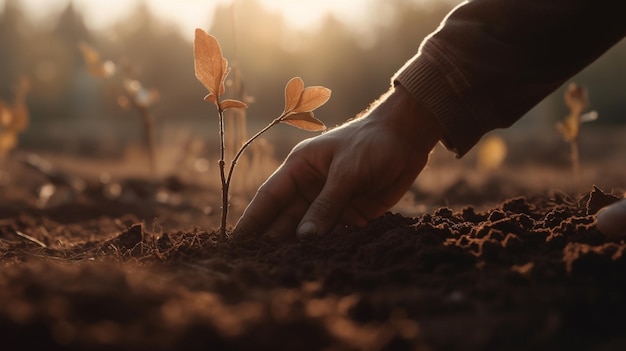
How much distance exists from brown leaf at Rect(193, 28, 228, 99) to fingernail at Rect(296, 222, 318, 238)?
0.51 metres

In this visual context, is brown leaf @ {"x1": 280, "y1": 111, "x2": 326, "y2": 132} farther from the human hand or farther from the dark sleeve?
the dark sleeve

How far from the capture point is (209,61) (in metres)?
1.95

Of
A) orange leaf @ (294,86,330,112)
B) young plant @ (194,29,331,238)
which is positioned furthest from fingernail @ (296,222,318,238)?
orange leaf @ (294,86,330,112)

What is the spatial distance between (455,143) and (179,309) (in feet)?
4.95

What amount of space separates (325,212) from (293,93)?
16.3 inches

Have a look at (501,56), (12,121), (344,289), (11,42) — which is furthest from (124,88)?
(11,42)

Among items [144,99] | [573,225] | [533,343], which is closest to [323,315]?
[533,343]

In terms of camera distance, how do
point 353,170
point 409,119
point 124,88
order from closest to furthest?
1. point 353,170
2. point 409,119
3. point 124,88

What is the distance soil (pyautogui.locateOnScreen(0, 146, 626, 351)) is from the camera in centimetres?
104

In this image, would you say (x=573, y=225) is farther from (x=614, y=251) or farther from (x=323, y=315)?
(x=323, y=315)

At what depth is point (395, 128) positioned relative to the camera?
7.70 feet

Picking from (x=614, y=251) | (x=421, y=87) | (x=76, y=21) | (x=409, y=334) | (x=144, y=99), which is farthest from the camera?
(x=76, y=21)

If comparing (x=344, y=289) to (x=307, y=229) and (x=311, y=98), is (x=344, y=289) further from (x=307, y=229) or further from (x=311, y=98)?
(x=311, y=98)

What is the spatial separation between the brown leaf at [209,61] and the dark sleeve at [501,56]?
2.39ft
